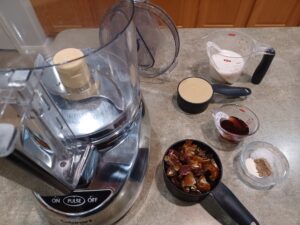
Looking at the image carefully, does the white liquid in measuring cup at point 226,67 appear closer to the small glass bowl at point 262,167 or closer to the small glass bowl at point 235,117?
the small glass bowl at point 235,117

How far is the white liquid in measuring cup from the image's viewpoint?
67 centimetres

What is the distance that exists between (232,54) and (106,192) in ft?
1.76

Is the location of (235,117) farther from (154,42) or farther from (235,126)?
(154,42)

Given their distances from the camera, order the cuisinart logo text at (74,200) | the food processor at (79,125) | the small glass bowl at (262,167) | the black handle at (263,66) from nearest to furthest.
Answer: the food processor at (79,125) → the cuisinart logo text at (74,200) → the small glass bowl at (262,167) → the black handle at (263,66)

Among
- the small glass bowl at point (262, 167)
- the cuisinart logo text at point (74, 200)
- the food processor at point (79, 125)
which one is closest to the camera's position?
the food processor at point (79, 125)

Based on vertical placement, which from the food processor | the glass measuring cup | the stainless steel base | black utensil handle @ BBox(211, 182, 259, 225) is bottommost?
black utensil handle @ BBox(211, 182, 259, 225)

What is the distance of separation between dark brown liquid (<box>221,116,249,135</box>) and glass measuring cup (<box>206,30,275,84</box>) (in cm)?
14

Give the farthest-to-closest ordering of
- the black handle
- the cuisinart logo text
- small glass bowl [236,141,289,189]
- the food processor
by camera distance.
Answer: the black handle → small glass bowl [236,141,289,189] → the cuisinart logo text → the food processor

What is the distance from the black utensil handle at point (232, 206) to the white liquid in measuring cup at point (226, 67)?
1.07 feet

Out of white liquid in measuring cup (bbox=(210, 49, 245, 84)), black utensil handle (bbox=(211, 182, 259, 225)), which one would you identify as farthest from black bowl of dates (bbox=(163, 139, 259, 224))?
white liquid in measuring cup (bbox=(210, 49, 245, 84))

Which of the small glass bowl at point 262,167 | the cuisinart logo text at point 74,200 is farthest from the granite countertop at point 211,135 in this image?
the cuisinart logo text at point 74,200

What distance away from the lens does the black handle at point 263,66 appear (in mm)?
627

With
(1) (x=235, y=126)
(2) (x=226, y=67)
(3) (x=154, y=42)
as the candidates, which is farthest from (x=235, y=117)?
(3) (x=154, y=42)

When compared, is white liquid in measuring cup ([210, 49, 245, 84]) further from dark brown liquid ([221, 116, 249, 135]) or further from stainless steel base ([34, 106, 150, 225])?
stainless steel base ([34, 106, 150, 225])
